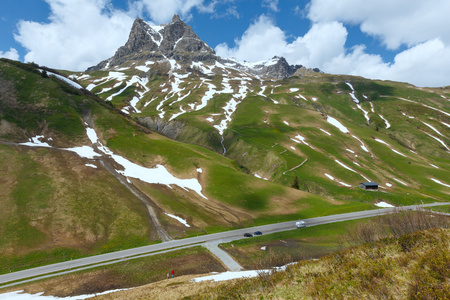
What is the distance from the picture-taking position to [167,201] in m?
61.0

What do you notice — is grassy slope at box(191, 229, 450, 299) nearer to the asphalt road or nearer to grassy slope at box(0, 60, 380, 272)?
the asphalt road

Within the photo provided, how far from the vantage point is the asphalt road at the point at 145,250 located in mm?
34531

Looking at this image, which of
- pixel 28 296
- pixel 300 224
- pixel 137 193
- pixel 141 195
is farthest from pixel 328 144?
pixel 28 296

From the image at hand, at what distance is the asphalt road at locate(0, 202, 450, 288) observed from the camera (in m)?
34.5

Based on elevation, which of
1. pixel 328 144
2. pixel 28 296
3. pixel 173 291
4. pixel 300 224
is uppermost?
pixel 328 144

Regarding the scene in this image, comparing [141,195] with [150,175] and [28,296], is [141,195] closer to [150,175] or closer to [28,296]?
[150,175]

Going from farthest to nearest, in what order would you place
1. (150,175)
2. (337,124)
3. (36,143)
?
(337,124)
(150,175)
(36,143)

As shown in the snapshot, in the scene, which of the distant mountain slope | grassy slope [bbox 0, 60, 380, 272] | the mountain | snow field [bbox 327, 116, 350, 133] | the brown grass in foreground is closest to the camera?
the brown grass in foreground

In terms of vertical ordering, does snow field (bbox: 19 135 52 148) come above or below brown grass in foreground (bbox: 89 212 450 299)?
above

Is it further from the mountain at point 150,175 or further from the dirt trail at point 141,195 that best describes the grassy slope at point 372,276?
the mountain at point 150,175

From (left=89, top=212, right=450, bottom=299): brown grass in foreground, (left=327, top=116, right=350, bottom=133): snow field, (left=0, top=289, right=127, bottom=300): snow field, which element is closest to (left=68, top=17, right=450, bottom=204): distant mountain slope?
(left=327, top=116, right=350, bottom=133): snow field

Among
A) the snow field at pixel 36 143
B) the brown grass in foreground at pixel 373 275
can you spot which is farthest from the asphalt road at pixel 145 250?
the snow field at pixel 36 143

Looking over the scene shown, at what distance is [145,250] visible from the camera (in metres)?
43.7

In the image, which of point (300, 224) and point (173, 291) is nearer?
point (173, 291)
